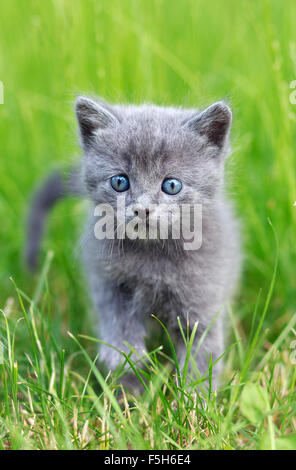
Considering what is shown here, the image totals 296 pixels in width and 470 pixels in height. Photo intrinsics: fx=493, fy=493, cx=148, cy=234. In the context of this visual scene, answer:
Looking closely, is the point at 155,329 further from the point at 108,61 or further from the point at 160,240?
the point at 108,61

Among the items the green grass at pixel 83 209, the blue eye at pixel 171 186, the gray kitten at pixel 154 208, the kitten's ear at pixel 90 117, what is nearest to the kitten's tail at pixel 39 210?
the green grass at pixel 83 209

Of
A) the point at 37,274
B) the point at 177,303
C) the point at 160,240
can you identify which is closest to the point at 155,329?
the point at 177,303

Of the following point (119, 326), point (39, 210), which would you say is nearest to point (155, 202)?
point (119, 326)

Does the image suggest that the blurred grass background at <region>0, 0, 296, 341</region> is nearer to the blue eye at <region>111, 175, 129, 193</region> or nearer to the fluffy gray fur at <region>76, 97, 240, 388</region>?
the fluffy gray fur at <region>76, 97, 240, 388</region>

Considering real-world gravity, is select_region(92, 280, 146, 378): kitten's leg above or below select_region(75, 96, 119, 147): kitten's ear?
below

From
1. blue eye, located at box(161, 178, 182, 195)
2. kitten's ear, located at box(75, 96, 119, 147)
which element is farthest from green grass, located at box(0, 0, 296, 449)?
blue eye, located at box(161, 178, 182, 195)
